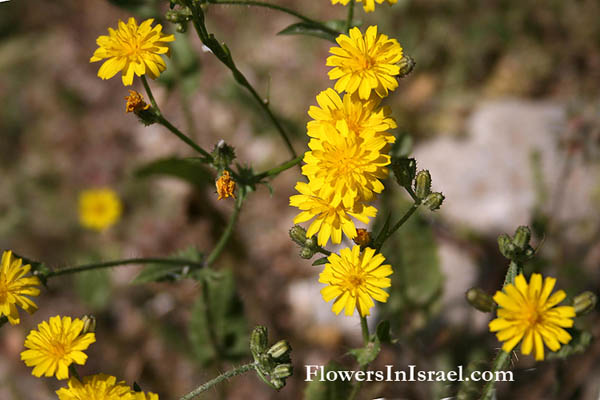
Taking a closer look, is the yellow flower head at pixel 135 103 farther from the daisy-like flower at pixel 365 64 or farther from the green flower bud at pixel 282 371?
the green flower bud at pixel 282 371

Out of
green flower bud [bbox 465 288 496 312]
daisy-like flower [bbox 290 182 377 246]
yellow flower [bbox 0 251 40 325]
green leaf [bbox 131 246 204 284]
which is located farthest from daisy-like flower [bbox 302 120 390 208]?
yellow flower [bbox 0 251 40 325]

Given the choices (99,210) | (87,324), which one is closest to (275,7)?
(87,324)

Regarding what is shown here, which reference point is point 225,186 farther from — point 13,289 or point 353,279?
point 13,289

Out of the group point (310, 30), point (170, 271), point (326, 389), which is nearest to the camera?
point (326, 389)

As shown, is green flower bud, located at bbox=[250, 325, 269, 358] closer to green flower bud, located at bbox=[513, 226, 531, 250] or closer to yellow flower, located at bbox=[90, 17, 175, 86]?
green flower bud, located at bbox=[513, 226, 531, 250]

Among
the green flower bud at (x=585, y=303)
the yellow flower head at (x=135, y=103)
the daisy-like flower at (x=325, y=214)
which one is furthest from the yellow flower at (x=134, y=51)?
the green flower bud at (x=585, y=303)

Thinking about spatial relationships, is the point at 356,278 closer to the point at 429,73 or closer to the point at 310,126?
the point at 310,126
